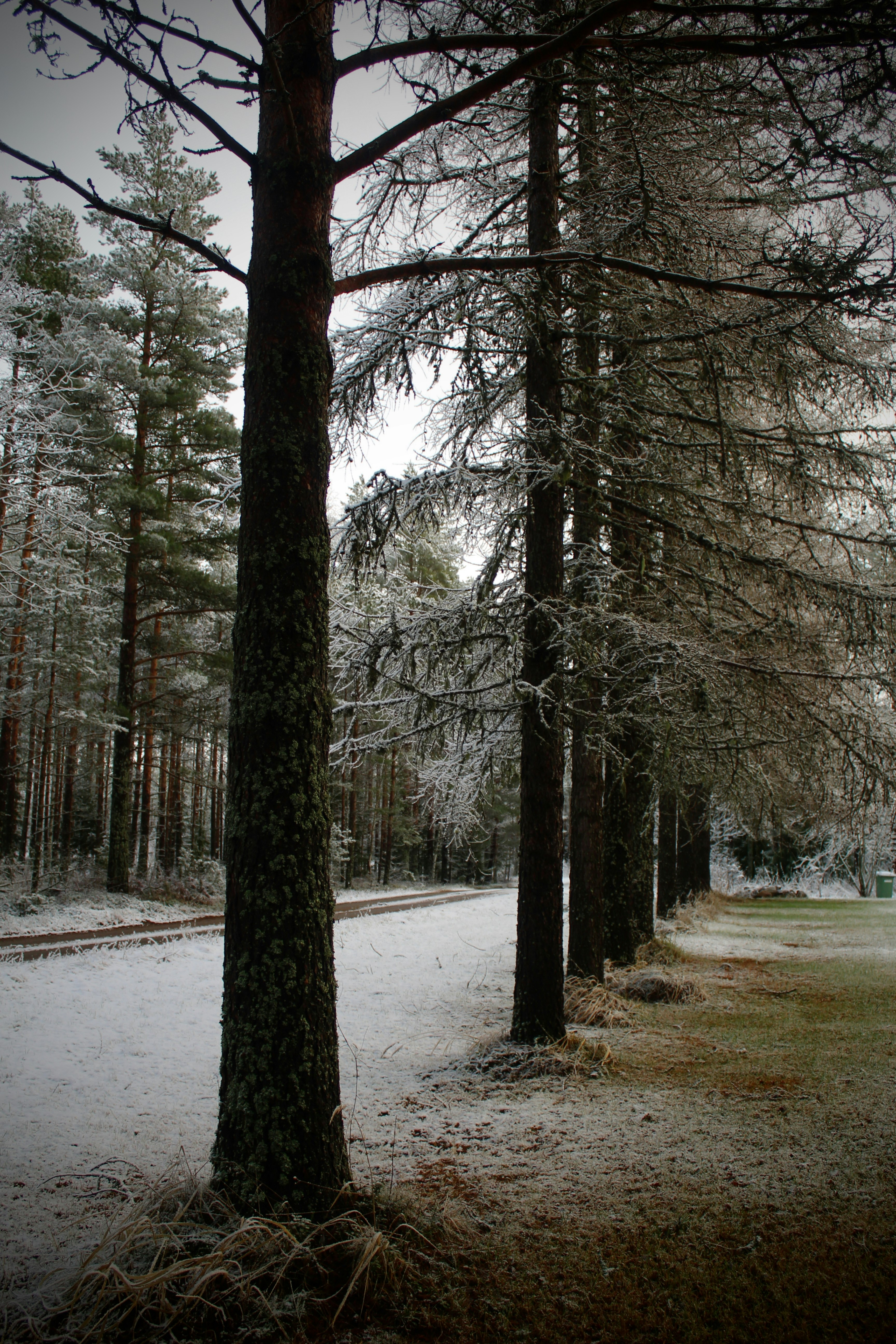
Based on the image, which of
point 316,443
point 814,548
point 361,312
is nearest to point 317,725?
point 316,443

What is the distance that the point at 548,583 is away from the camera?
6.25 m

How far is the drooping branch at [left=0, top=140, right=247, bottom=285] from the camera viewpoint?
3.10 m

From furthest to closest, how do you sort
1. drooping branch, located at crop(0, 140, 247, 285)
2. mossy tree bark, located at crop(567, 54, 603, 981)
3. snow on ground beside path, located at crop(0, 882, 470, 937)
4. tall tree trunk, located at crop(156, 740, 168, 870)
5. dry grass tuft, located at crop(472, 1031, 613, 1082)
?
tall tree trunk, located at crop(156, 740, 168, 870) < snow on ground beside path, located at crop(0, 882, 470, 937) < mossy tree bark, located at crop(567, 54, 603, 981) < dry grass tuft, located at crop(472, 1031, 613, 1082) < drooping branch, located at crop(0, 140, 247, 285)

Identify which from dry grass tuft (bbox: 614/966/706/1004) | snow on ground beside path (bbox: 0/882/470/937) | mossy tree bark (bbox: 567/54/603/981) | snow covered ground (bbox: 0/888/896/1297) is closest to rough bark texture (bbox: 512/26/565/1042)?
mossy tree bark (bbox: 567/54/603/981)

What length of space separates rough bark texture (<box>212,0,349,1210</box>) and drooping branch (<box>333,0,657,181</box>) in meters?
0.18

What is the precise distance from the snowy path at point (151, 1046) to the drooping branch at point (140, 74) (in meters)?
4.82

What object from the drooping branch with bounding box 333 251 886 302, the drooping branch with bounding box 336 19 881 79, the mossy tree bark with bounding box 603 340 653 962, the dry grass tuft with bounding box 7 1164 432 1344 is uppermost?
the drooping branch with bounding box 336 19 881 79

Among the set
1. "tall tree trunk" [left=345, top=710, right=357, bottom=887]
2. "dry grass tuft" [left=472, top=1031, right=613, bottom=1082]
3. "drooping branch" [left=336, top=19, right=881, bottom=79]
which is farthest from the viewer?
"tall tree trunk" [left=345, top=710, right=357, bottom=887]

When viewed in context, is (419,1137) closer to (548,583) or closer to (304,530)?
(304,530)

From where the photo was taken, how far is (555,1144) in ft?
13.2

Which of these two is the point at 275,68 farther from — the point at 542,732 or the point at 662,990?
the point at 662,990

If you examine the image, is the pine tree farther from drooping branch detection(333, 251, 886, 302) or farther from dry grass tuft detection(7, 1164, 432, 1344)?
dry grass tuft detection(7, 1164, 432, 1344)

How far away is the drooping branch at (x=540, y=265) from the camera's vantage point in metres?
3.75

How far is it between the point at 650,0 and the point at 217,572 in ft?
49.1
